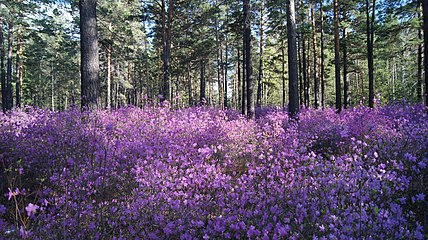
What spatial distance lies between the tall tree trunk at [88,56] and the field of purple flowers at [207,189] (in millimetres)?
2252

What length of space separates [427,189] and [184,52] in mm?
25838

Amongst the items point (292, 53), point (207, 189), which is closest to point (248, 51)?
point (292, 53)

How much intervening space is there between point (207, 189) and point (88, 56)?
6.09 metres

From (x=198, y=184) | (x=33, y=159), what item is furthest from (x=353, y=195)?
(x=33, y=159)

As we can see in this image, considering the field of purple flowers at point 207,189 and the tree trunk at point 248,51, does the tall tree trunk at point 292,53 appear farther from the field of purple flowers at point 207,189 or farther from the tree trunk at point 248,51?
the field of purple flowers at point 207,189

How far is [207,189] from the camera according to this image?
137 inches

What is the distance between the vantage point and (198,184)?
3.48 m

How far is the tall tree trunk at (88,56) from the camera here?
7.65m

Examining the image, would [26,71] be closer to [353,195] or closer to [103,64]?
[103,64]

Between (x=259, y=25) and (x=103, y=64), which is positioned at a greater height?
(x=259, y=25)

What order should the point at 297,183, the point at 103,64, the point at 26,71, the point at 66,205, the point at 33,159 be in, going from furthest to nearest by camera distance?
1. the point at 26,71
2. the point at 103,64
3. the point at 33,159
4. the point at 297,183
5. the point at 66,205

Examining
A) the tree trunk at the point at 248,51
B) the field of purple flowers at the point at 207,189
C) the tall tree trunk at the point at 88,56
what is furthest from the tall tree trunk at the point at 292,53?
the tall tree trunk at the point at 88,56

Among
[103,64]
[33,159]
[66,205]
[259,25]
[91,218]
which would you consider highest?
[259,25]

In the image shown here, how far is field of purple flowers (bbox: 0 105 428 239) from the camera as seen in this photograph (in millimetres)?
2467
